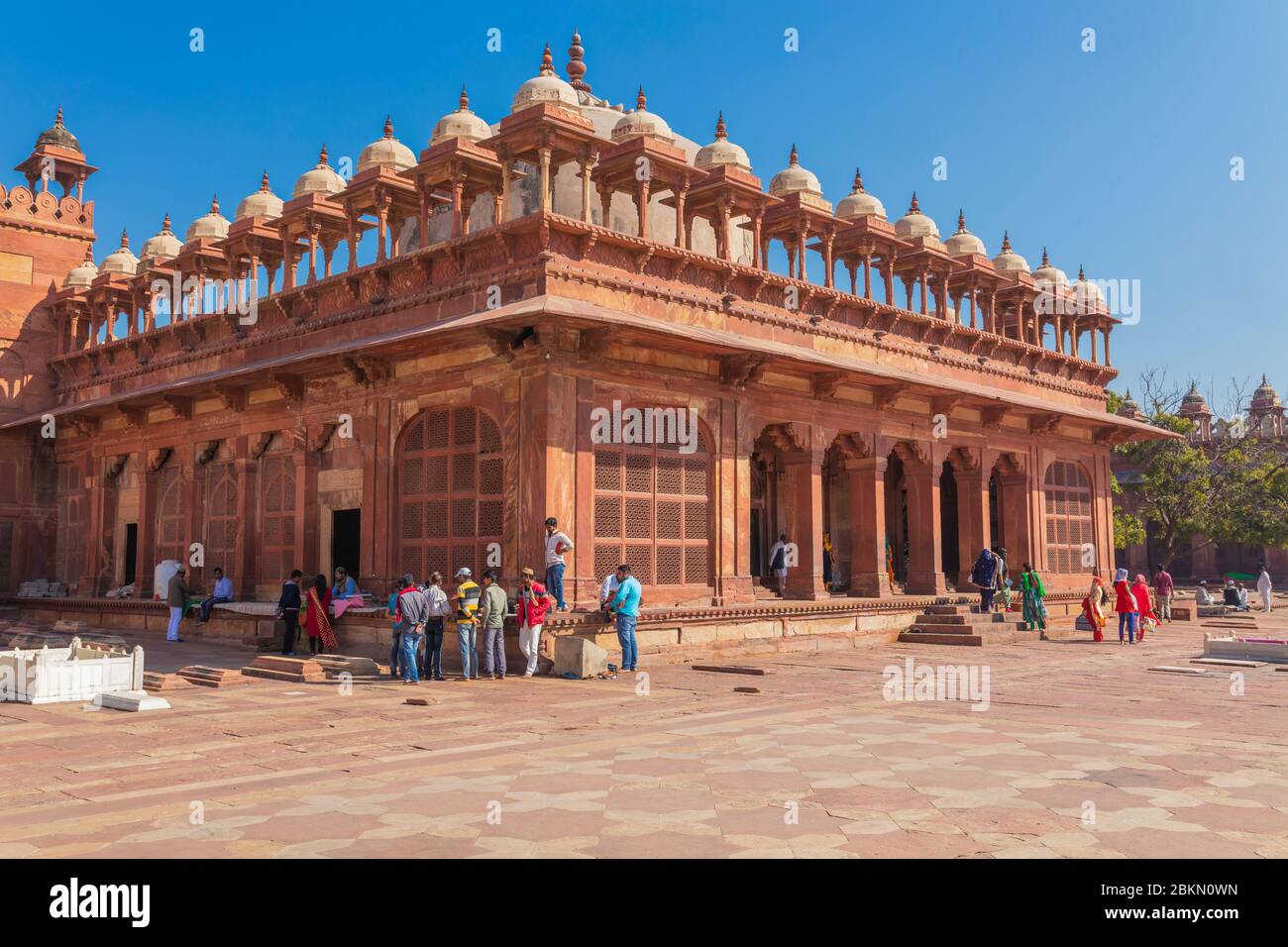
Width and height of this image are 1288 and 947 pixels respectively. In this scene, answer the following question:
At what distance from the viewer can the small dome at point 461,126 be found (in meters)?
16.6

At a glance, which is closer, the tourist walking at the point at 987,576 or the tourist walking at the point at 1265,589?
the tourist walking at the point at 987,576

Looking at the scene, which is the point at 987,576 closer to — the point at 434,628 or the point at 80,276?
the point at 434,628

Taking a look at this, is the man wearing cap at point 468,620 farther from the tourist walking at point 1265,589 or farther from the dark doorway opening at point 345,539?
the tourist walking at point 1265,589

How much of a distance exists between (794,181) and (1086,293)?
1001cm

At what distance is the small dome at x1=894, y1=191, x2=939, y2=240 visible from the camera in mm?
21000

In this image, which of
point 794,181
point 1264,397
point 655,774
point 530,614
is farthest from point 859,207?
point 1264,397

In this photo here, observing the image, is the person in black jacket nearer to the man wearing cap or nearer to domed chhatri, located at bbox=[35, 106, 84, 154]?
the man wearing cap

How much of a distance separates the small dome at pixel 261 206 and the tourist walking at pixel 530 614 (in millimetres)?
10715

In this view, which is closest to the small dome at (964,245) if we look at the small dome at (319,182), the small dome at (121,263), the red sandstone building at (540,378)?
the red sandstone building at (540,378)

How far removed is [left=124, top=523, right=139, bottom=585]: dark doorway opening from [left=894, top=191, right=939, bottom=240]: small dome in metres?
16.3

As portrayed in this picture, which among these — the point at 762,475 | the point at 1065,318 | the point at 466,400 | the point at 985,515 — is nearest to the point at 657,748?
the point at 466,400

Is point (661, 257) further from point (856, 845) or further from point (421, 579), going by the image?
point (856, 845)

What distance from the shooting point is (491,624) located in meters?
→ 12.6

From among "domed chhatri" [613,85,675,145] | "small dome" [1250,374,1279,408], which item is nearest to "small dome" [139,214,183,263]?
"domed chhatri" [613,85,675,145]
